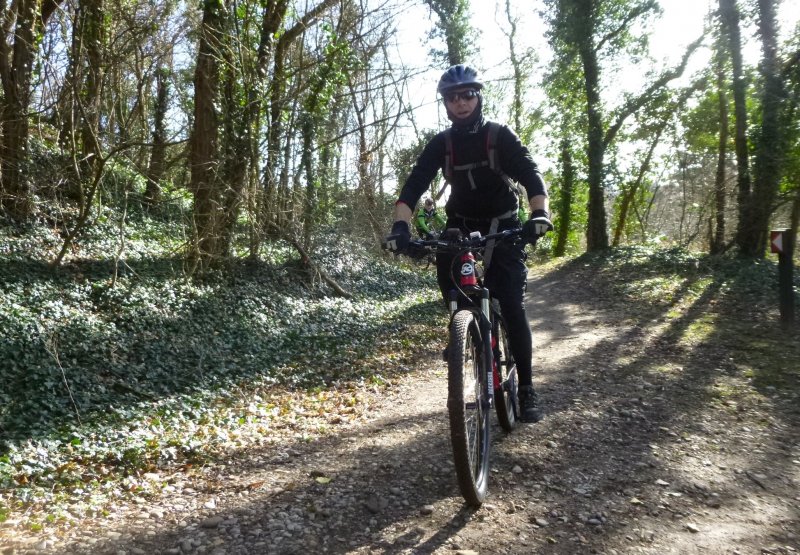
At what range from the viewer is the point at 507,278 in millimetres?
3715

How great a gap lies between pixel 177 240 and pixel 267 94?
2805 mm

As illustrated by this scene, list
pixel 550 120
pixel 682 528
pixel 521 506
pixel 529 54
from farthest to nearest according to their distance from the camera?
pixel 529 54 → pixel 550 120 → pixel 521 506 → pixel 682 528

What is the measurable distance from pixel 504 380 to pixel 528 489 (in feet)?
2.39

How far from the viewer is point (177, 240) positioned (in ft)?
30.1

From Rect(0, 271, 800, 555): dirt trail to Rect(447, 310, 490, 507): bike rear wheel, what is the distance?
0.20 m

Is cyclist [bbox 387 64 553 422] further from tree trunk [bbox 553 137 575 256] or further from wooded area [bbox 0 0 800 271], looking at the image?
tree trunk [bbox 553 137 575 256]

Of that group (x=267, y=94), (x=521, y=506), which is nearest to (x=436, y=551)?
(x=521, y=506)

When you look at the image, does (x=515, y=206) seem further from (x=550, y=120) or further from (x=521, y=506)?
(x=550, y=120)

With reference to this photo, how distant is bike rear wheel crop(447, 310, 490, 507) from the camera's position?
2.78 meters

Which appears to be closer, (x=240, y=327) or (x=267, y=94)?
(x=240, y=327)

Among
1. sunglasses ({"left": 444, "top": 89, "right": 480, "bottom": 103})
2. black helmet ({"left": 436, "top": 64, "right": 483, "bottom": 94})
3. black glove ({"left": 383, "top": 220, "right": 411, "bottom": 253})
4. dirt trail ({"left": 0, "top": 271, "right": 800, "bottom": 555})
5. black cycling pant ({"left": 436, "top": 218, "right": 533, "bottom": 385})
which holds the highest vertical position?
black helmet ({"left": 436, "top": 64, "right": 483, "bottom": 94})

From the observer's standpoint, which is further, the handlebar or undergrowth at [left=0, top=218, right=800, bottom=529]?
undergrowth at [left=0, top=218, right=800, bottom=529]

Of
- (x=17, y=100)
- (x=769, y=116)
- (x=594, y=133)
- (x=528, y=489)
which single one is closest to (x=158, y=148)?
(x=17, y=100)

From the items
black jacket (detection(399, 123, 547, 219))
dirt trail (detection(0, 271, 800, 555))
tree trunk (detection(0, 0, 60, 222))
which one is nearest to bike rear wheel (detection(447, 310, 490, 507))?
dirt trail (detection(0, 271, 800, 555))
